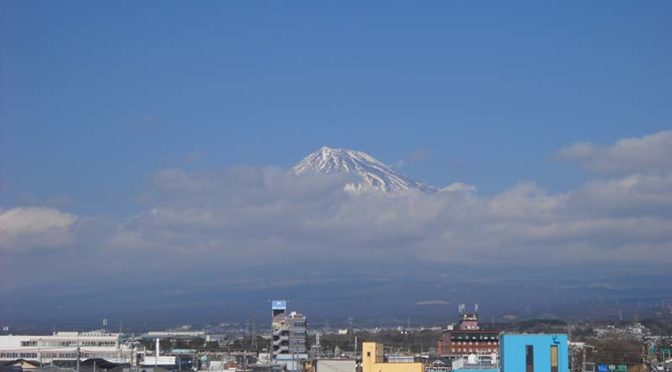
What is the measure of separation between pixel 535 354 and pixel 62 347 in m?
48.7

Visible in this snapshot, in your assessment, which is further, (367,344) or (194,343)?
(194,343)

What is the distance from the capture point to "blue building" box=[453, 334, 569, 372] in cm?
2706

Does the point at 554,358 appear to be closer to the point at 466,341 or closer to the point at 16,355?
the point at 16,355

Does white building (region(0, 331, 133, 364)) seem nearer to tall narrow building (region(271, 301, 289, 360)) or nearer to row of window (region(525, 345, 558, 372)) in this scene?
tall narrow building (region(271, 301, 289, 360))

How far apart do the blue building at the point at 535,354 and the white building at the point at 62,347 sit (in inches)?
1431

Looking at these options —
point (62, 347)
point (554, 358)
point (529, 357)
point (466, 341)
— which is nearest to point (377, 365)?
point (529, 357)

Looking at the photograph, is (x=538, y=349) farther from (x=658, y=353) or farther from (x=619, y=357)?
(x=619, y=357)

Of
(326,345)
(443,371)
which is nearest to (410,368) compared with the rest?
(443,371)

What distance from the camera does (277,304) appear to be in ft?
249

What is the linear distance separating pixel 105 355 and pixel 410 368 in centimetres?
3465

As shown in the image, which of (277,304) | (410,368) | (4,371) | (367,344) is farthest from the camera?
(277,304)

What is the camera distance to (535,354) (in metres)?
27.2

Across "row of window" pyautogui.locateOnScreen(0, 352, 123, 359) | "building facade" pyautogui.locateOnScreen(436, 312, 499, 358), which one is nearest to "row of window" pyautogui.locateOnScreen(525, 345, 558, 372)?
"row of window" pyautogui.locateOnScreen(0, 352, 123, 359)

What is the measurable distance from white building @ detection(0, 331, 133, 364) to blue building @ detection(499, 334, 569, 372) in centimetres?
3636
